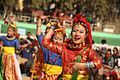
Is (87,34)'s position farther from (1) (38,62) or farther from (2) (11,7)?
(2) (11,7)

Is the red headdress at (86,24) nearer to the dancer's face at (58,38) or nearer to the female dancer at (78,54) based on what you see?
the female dancer at (78,54)

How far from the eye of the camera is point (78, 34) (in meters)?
6.19

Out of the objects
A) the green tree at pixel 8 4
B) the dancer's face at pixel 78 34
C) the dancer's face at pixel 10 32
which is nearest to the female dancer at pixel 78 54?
the dancer's face at pixel 78 34

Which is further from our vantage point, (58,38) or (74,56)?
(58,38)

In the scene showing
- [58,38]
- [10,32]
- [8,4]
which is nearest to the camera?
[58,38]

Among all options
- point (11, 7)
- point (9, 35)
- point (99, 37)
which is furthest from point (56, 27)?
point (11, 7)

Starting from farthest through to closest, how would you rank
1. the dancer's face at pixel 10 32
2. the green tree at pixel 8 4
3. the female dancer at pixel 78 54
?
1. the green tree at pixel 8 4
2. the dancer's face at pixel 10 32
3. the female dancer at pixel 78 54

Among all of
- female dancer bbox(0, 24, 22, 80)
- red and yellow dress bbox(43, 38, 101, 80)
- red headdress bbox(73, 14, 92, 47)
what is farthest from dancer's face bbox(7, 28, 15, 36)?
red headdress bbox(73, 14, 92, 47)

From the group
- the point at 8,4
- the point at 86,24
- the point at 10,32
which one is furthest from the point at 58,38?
the point at 8,4

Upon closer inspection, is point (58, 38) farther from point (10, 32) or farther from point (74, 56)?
point (10, 32)

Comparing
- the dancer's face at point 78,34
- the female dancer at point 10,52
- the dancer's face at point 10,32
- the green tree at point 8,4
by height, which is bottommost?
the green tree at point 8,4

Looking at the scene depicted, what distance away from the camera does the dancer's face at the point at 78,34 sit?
20.2 feet

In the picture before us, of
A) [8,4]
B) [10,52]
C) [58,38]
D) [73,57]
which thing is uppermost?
[58,38]

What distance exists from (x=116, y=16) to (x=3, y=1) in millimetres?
7977
